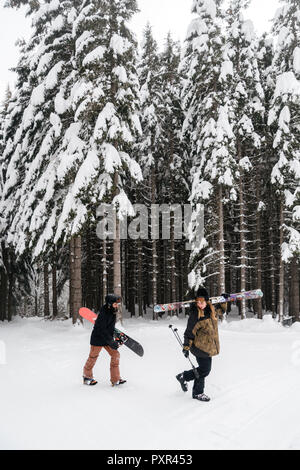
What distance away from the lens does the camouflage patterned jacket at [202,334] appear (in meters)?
5.84

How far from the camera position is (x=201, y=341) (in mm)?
5883

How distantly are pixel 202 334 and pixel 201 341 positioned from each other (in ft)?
0.40

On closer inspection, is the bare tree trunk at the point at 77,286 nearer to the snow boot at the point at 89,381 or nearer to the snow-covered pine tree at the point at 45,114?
the snow-covered pine tree at the point at 45,114

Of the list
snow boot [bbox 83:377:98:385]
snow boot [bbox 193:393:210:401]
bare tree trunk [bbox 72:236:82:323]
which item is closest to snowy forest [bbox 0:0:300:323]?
bare tree trunk [bbox 72:236:82:323]

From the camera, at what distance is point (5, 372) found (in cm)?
771

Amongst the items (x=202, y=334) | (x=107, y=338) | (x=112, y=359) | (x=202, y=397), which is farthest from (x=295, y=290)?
(x=107, y=338)

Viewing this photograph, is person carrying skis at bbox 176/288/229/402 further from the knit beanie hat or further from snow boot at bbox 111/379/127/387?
snow boot at bbox 111/379/127/387

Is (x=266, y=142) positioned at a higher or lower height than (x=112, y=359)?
higher

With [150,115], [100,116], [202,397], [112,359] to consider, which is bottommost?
[202,397]

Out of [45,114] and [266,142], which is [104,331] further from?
[266,142]

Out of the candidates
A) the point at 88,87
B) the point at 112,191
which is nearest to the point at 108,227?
the point at 112,191

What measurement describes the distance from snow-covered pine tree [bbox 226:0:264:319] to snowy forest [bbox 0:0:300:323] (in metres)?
0.07

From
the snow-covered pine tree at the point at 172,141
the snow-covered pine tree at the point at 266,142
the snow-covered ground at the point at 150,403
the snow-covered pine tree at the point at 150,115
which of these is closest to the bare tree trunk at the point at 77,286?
the snow-covered ground at the point at 150,403

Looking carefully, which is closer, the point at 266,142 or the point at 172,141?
the point at 266,142
